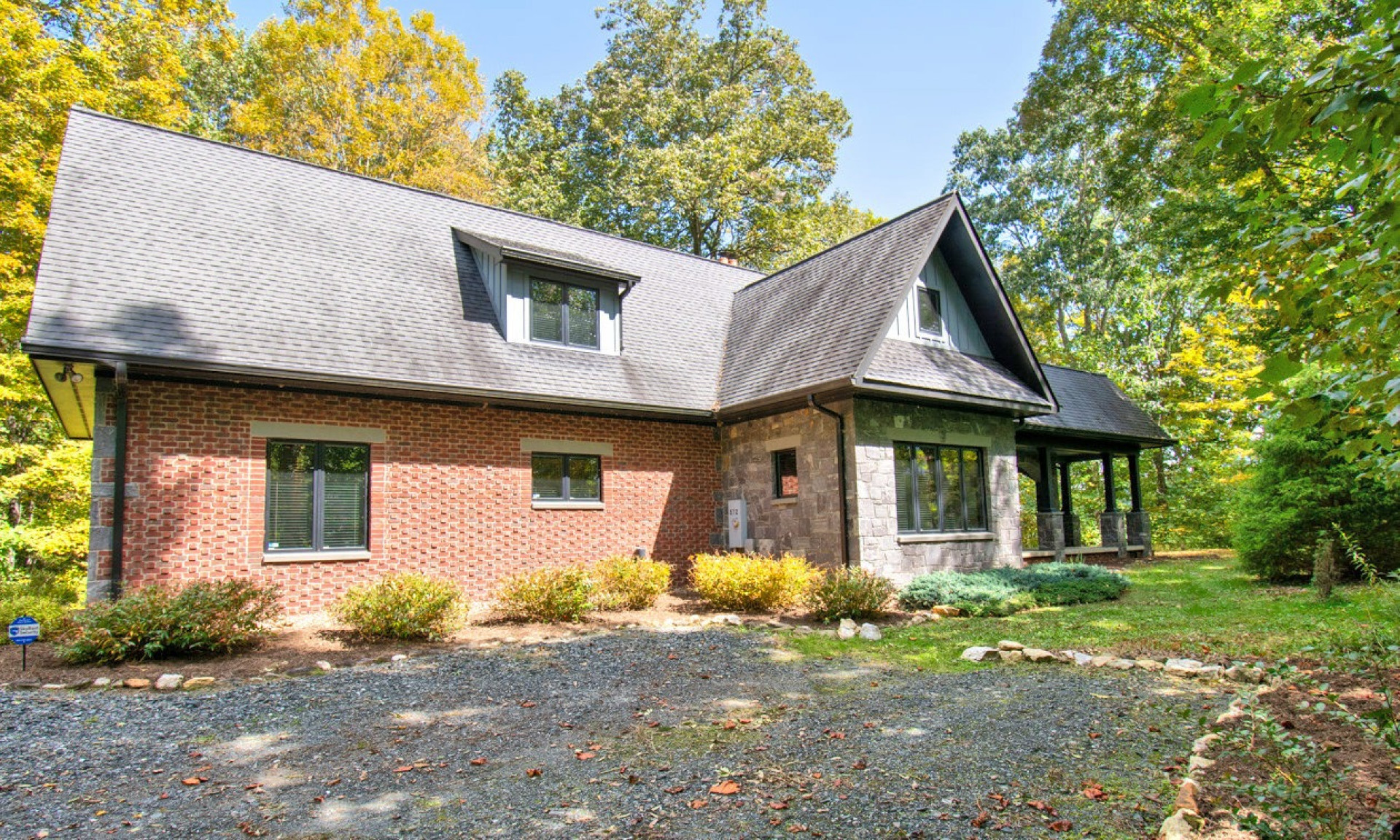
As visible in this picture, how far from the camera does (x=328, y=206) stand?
1325 cm

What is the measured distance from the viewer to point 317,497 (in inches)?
417

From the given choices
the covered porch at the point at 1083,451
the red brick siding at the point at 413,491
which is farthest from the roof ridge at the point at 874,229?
the covered porch at the point at 1083,451

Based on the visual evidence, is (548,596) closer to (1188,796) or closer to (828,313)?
(828,313)

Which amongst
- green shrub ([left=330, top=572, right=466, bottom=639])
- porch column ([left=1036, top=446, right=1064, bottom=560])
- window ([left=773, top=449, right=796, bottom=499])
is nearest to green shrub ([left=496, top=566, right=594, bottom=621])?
green shrub ([left=330, top=572, right=466, bottom=639])

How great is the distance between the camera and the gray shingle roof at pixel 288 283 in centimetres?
962

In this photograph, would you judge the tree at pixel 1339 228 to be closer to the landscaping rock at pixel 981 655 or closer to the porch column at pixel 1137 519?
the landscaping rock at pixel 981 655

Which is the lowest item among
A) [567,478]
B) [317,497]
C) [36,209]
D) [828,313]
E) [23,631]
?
[23,631]

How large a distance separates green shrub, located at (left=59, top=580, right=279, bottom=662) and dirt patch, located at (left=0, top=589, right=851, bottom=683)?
124 mm

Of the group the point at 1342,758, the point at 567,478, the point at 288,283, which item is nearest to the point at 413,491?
the point at 567,478

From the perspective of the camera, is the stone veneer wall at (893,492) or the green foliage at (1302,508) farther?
the green foliage at (1302,508)

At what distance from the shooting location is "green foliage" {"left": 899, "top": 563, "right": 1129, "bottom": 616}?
11.3 metres

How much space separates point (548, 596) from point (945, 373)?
25.8 feet

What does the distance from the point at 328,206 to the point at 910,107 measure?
12.0m

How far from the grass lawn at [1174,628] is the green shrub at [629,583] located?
300cm
